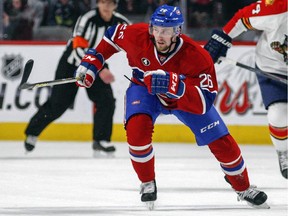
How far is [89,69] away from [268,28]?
5.17 feet

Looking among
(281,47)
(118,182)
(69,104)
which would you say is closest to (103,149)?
(69,104)

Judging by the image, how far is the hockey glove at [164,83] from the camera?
4.62 metres

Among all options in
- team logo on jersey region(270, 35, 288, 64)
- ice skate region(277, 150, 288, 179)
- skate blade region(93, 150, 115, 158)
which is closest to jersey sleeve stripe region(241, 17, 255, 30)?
team logo on jersey region(270, 35, 288, 64)

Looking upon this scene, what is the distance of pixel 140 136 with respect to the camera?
16.1ft

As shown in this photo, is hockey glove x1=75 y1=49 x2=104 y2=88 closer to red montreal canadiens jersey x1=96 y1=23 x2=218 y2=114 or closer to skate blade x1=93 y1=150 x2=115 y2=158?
red montreal canadiens jersey x1=96 y1=23 x2=218 y2=114

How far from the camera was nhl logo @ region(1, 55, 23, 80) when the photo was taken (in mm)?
8930

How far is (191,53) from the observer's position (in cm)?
490

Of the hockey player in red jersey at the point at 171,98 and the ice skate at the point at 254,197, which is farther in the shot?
the ice skate at the point at 254,197

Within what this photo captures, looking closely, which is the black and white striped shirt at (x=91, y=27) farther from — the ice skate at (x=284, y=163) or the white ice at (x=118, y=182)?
the ice skate at (x=284, y=163)

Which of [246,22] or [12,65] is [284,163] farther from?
[12,65]

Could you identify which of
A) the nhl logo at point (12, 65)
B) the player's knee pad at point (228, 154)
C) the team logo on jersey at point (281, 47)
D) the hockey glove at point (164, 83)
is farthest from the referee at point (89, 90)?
the hockey glove at point (164, 83)

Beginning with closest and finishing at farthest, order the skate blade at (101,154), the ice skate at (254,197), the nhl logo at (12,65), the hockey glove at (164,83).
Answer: the hockey glove at (164,83)
the ice skate at (254,197)
the skate blade at (101,154)
the nhl logo at (12,65)

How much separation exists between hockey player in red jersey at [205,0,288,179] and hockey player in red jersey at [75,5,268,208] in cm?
127

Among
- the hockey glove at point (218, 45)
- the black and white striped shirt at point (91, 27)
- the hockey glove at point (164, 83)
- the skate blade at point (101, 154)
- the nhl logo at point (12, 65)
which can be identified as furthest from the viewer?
the nhl logo at point (12, 65)
